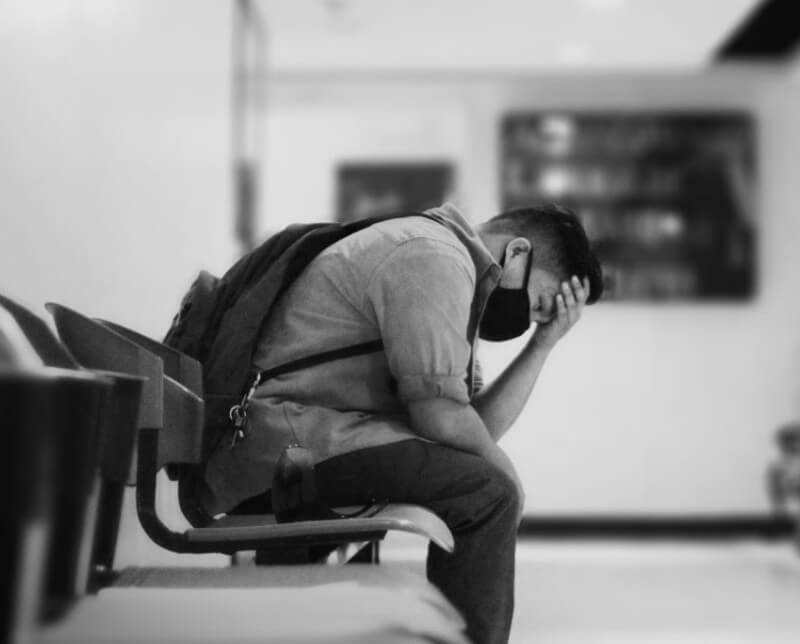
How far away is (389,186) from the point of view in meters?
7.32

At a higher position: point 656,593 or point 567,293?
point 567,293

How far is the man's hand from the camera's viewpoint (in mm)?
2092

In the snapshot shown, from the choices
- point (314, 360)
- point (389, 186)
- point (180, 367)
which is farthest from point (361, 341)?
point (389, 186)

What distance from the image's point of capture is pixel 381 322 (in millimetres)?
1658

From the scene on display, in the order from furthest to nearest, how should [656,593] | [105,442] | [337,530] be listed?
[656,593], [337,530], [105,442]

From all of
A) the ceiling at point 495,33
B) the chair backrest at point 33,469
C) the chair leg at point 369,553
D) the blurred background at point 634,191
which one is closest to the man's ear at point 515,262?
the chair leg at point 369,553

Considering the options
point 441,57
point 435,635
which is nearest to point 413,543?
point 441,57

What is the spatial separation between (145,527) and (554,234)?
37.8 inches

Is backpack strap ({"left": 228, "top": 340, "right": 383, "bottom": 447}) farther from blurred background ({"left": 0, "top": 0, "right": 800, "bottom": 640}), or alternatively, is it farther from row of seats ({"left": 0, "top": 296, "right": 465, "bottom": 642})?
blurred background ({"left": 0, "top": 0, "right": 800, "bottom": 640})

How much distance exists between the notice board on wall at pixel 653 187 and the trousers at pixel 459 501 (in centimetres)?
508

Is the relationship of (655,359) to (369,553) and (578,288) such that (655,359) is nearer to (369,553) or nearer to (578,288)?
(578,288)

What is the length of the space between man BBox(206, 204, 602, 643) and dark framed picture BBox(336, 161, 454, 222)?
5.38 metres

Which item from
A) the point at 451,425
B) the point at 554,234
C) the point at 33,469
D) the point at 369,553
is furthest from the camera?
the point at 554,234

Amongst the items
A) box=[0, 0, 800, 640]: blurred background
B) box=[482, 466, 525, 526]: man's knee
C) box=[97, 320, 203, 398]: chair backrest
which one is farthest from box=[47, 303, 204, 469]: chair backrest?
box=[0, 0, 800, 640]: blurred background
